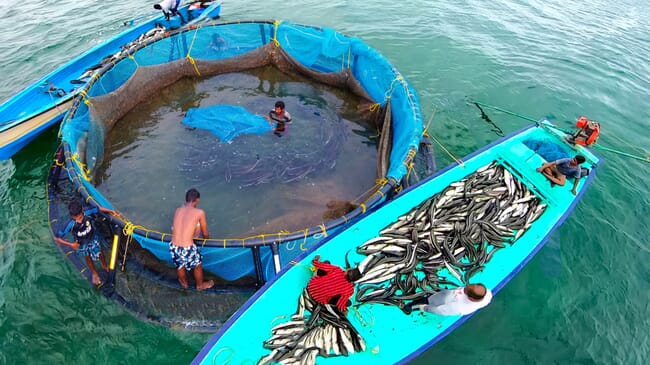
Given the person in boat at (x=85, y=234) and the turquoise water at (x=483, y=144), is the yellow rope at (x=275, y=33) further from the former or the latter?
the person in boat at (x=85, y=234)

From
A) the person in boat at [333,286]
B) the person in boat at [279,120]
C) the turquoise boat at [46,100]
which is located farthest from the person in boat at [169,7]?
the person in boat at [333,286]

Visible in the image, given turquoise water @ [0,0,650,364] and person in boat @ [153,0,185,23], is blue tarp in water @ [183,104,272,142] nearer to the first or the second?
turquoise water @ [0,0,650,364]

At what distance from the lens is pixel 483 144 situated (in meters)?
9.45

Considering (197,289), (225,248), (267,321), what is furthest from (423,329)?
(197,289)

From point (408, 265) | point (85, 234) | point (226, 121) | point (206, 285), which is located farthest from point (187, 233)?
point (226, 121)

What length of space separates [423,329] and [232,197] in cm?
466

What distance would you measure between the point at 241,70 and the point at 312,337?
911 cm

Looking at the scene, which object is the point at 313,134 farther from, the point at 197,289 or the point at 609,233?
the point at 609,233

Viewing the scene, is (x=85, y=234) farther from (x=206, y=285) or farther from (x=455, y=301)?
(x=455, y=301)

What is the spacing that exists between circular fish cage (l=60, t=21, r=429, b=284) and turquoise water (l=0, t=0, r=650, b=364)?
4.90 ft

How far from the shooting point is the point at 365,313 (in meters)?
5.04

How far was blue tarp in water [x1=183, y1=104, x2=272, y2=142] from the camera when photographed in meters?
8.80

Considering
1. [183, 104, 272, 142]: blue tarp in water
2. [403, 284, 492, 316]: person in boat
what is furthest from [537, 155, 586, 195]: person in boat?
[183, 104, 272, 142]: blue tarp in water

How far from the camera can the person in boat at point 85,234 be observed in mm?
5180
